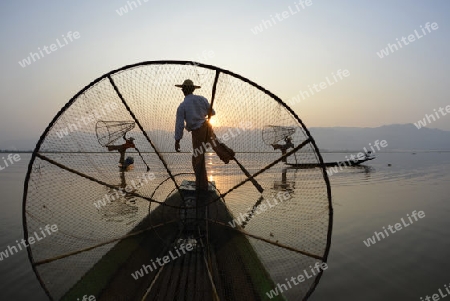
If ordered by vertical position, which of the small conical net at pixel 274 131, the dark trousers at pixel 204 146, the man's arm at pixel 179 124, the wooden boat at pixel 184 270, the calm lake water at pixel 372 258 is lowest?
the calm lake water at pixel 372 258

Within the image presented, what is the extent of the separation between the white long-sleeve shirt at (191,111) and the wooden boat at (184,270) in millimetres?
1364

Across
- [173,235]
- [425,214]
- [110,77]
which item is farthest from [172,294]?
[425,214]

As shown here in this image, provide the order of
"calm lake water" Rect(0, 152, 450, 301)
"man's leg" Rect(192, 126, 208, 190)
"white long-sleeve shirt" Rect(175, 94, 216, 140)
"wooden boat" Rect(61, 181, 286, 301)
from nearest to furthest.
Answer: "wooden boat" Rect(61, 181, 286, 301), "white long-sleeve shirt" Rect(175, 94, 216, 140), "man's leg" Rect(192, 126, 208, 190), "calm lake water" Rect(0, 152, 450, 301)

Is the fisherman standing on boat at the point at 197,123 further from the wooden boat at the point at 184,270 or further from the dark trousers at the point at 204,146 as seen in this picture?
the wooden boat at the point at 184,270

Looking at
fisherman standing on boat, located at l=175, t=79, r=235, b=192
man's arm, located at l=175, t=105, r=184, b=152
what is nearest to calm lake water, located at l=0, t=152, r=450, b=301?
fisherman standing on boat, located at l=175, t=79, r=235, b=192

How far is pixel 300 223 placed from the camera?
14.5 ft

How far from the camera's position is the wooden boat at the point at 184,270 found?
284 centimetres

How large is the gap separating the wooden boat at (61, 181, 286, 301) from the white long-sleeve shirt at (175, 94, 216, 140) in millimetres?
1364

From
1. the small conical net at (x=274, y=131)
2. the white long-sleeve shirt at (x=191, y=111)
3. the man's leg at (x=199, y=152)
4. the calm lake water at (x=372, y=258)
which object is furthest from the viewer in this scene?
the small conical net at (x=274, y=131)

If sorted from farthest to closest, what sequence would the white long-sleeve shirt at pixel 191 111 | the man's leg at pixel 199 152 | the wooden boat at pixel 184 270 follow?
1. the man's leg at pixel 199 152
2. the white long-sleeve shirt at pixel 191 111
3. the wooden boat at pixel 184 270

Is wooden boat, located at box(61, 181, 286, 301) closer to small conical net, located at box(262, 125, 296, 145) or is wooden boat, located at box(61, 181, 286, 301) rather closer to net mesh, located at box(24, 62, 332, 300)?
net mesh, located at box(24, 62, 332, 300)

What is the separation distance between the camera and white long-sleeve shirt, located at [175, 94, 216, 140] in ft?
13.5

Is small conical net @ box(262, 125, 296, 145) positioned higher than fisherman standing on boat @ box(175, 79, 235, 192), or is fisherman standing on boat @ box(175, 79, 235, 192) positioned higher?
fisherman standing on boat @ box(175, 79, 235, 192)

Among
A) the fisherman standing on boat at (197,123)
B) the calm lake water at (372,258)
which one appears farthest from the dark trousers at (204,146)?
the calm lake water at (372,258)
